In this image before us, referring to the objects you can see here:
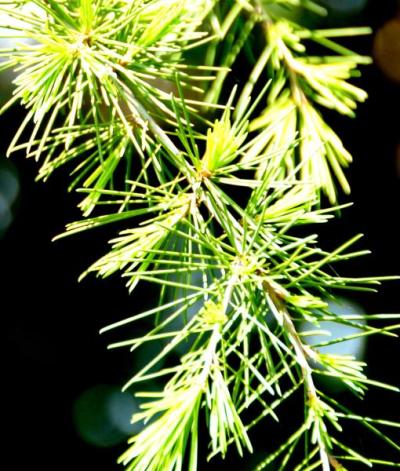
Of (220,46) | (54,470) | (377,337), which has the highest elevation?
(220,46)

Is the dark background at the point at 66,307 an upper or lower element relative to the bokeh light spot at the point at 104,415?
upper

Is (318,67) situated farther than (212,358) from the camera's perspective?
Yes

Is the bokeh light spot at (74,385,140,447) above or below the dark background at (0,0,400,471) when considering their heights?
below

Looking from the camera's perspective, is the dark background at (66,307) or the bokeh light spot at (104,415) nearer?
the dark background at (66,307)

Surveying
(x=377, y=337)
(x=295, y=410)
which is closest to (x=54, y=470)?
(x=295, y=410)

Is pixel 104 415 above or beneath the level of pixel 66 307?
beneath

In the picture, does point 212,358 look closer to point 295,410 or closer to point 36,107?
point 36,107

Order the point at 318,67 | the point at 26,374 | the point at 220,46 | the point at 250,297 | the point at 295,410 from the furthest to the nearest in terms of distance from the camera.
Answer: the point at 26,374 → the point at 295,410 → the point at 220,46 → the point at 318,67 → the point at 250,297

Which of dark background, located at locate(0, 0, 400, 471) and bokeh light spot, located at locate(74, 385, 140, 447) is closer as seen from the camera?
dark background, located at locate(0, 0, 400, 471)
